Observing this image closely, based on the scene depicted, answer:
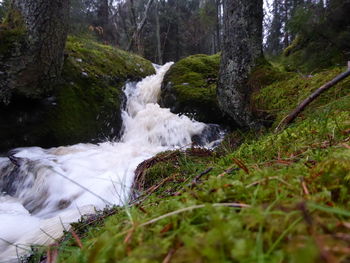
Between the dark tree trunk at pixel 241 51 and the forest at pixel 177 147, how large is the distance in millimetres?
20

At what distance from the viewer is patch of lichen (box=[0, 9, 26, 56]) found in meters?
4.65

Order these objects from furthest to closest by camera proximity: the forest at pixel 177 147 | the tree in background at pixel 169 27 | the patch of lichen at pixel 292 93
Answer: the tree in background at pixel 169 27 → the patch of lichen at pixel 292 93 → the forest at pixel 177 147

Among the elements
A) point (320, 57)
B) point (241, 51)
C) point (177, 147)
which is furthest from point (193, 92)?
point (320, 57)

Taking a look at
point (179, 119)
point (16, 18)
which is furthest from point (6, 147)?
point (179, 119)

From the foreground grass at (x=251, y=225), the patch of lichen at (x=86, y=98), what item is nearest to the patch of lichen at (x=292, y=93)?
the foreground grass at (x=251, y=225)

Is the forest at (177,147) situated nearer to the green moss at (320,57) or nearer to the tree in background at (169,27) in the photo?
the green moss at (320,57)

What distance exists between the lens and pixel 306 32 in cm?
525

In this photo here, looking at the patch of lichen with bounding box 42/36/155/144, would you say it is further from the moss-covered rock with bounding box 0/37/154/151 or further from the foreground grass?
the foreground grass

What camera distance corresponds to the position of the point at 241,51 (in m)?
4.86

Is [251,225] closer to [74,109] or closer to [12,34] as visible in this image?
[12,34]

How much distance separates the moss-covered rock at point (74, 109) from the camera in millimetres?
5305

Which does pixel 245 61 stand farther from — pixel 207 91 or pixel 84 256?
pixel 84 256

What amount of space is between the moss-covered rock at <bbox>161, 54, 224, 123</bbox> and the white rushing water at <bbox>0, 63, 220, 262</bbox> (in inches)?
15.3

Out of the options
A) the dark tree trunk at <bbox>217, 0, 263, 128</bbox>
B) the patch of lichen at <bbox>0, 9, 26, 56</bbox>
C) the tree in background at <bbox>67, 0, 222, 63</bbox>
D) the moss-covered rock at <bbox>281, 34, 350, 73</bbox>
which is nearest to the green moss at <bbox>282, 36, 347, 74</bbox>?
the moss-covered rock at <bbox>281, 34, 350, 73</bbox>
